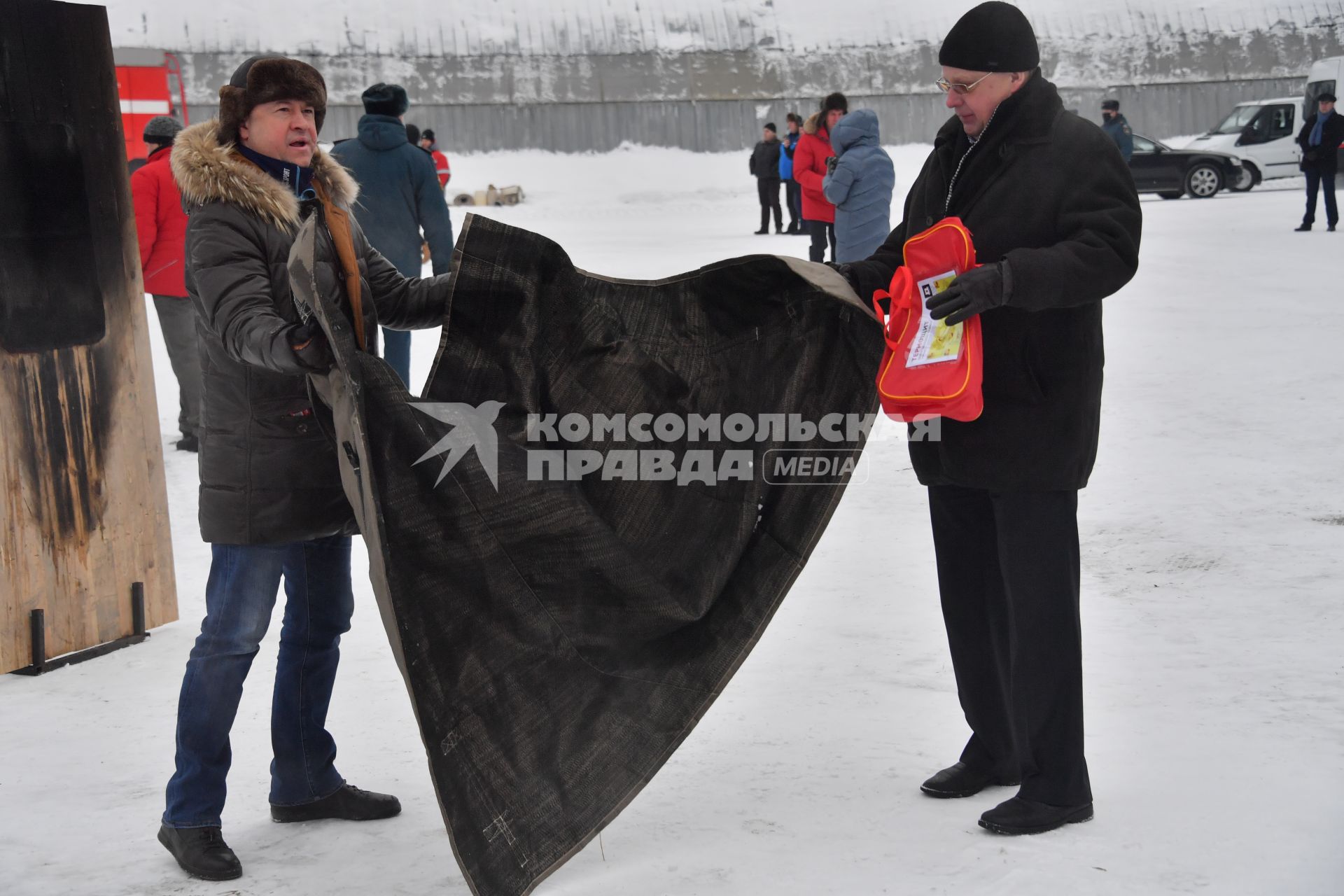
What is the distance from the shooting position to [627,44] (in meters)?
33.8

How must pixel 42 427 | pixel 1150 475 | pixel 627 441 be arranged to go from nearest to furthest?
pixel 627 441 < pixel 42 427 < pixel 1150 475

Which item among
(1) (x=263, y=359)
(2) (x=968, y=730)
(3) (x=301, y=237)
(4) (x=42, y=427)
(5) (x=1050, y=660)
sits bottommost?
(2) (x=968, y=730)

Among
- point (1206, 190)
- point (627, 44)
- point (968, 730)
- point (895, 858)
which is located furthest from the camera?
point (627, 44)

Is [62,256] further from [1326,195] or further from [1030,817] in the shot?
[1326,195]

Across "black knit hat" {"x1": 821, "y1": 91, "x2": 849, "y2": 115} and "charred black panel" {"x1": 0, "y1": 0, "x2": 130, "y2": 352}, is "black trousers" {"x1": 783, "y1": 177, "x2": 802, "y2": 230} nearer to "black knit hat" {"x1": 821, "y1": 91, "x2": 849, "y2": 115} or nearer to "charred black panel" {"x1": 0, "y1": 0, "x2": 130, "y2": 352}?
"black knit hat" {"x1": 821, "y1": 91, "x2": 849, "y2": 115}

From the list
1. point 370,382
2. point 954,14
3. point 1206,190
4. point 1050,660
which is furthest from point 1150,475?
point 954,14

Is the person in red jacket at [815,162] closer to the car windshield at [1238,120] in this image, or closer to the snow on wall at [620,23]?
the car windshield at [1238,120]

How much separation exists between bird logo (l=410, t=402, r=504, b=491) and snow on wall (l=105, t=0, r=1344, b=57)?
103ft

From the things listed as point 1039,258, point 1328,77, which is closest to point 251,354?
point 1039,258

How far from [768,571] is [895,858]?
70 centimetres

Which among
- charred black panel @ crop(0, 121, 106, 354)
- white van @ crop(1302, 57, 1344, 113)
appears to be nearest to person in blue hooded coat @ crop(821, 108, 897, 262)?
charred black panel @ crop(0, 121, 106, 354)

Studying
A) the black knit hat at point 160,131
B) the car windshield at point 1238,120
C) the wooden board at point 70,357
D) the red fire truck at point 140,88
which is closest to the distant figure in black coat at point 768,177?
the red fire truck at point 140,88

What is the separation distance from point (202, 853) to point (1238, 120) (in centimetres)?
2323

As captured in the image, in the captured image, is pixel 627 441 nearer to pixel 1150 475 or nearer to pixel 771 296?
pixel 771 296
